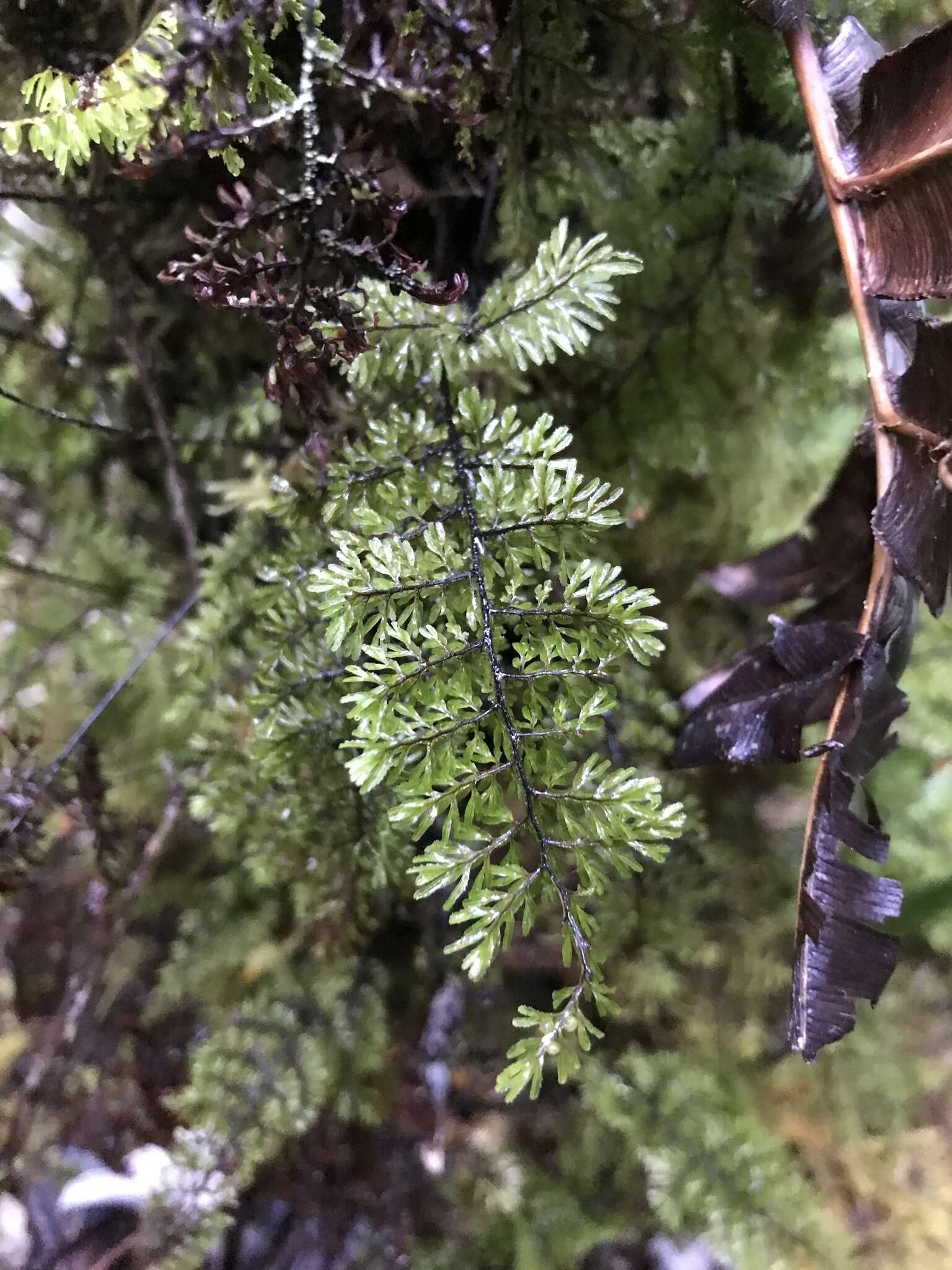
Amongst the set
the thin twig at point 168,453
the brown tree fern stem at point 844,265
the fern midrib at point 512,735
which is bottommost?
the fern midrib at point 512,735

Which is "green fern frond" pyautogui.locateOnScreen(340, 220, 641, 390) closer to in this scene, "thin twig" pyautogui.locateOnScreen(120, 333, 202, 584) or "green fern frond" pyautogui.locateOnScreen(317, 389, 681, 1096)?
"green fern frond" pyautogui.locateOnScreen(317, 389, 681, 1096)

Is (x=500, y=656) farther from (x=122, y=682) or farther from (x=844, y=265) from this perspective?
(x=122, y=682)

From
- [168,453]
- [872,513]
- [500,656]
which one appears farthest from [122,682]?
[872,513]

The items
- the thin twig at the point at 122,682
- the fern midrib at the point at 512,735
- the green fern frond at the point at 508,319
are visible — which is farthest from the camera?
the thin twig at the point at 122,682

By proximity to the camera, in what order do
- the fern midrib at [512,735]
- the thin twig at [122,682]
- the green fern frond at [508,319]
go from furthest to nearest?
1. the thin twig at [122,682]
2. the green fern frond at [508,319]
3. the fern midrib at [512,735]

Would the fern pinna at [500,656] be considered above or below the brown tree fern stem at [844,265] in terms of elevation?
below

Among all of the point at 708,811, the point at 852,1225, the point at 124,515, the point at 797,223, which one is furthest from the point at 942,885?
the point at 124,515

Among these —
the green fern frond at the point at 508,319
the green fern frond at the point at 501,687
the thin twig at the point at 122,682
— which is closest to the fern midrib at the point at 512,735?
the green fern frond at the point at 501,687

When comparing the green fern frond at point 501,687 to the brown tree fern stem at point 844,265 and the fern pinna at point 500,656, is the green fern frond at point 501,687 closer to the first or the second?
the fern pinna at point 500,656

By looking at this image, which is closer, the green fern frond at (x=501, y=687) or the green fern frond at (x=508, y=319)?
the green fern frond at (x=501, y=687)
